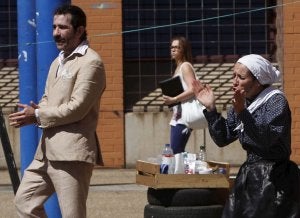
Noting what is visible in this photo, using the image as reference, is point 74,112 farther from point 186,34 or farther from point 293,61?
point 186,34

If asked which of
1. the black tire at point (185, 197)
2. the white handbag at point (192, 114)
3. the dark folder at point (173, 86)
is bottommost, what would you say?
the black tire at point (185, 197)

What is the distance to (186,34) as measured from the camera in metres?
14.5

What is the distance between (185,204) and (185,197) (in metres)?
0.05

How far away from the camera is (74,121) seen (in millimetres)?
6652

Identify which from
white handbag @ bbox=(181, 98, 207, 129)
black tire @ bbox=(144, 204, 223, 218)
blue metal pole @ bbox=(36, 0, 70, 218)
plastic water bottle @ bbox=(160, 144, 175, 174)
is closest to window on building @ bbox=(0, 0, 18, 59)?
white handbag @ bbox=(181, 98, 207, 129)

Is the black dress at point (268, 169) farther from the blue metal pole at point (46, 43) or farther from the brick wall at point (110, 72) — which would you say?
the brick wall at point (110, 72)

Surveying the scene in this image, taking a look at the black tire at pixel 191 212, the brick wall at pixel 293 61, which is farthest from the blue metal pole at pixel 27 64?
the brick wall at pixel 293 61

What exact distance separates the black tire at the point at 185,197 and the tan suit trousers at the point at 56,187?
725 mm

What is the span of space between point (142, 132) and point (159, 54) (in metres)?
1.18

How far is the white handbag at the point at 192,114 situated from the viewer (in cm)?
1037

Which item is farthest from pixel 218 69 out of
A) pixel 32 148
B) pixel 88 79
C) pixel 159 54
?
pixel 88 79

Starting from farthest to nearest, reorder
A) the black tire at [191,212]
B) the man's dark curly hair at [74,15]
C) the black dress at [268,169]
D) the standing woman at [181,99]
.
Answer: the standing woman at [181,99], the black tire at [191,212], the man's dark curly hair at [74,15], the black dress at [268,169]

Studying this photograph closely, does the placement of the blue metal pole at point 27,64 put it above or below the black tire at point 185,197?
above

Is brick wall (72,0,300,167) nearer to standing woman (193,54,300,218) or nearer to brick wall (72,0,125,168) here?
brick wall (72,0,125,168)
